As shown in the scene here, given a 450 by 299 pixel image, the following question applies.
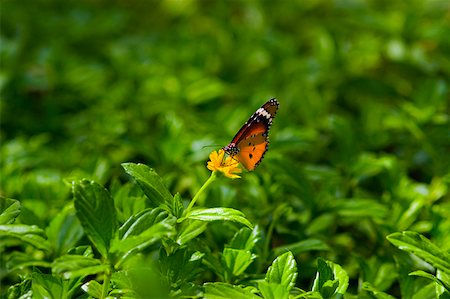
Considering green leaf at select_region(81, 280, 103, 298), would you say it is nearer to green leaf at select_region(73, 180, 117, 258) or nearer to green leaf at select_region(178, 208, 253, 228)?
green leaf at select_region(73, 180, 117, 258)

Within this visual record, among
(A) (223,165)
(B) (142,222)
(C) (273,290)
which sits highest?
(A) (223,165)

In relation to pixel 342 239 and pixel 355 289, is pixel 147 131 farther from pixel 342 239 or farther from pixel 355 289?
pixel 355 289

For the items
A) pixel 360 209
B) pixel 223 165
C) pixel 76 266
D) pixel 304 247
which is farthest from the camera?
pixel 360 209

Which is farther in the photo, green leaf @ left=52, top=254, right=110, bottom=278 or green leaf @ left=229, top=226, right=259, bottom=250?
green leaf @ left=229, top=226, right=259, bottom=250

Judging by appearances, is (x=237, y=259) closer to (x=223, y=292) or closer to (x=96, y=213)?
(x=223, y=292)

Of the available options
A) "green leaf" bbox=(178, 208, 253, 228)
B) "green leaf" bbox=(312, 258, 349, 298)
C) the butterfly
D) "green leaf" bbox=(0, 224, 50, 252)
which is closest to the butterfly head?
the butterfly

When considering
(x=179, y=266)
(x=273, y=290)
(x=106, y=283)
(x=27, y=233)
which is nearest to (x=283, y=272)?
(x=273, y=290)

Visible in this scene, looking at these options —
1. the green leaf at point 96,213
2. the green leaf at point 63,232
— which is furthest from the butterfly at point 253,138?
the green leaf at point 63,232
